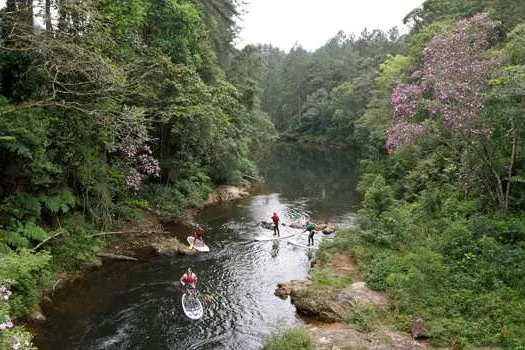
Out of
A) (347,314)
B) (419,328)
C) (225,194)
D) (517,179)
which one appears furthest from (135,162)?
(517,179)

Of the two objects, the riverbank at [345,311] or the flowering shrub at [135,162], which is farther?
the flowering shrub at [135,162]

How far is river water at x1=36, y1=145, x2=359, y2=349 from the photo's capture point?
505 inches

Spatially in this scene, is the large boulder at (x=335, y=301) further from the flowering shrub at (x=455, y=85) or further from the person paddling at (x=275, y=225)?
the person paddling at (x=275, y=225)

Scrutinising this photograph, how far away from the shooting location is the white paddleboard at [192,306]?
1415cm

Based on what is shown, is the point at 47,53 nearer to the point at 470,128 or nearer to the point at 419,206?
the point at 470,128

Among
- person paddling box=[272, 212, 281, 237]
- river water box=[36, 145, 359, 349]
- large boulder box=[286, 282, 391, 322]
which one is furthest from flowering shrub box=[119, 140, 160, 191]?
large boulder box=[286, 282, 391, 322]

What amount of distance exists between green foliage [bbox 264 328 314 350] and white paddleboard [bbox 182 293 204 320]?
2.82 meters

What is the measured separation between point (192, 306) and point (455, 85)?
11.8 m

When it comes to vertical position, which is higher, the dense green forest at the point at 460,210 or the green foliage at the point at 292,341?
the dense green forest at the point at 460,210

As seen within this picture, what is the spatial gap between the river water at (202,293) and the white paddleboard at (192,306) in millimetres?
223

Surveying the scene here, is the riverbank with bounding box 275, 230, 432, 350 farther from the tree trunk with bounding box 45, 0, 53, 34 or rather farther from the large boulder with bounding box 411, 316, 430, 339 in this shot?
the tree trunk with bounding box 45, 0, 53, 34

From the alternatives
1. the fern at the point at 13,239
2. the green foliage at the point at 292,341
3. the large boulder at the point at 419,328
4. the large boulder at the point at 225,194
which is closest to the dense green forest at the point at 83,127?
the fern at the point at 13,239

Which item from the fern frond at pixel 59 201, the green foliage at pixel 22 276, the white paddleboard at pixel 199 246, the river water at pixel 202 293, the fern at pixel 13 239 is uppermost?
the fern frond at pixel 59 201

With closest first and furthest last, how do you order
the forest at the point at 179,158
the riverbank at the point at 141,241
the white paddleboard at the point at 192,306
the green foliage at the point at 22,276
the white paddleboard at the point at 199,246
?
the green foliage at the point at 22,276 < the forest at the point at 179,158 < the white paddleboard at the point at 192,306 < the riverbank at the point at 141,241 < the white paddleboard at the point at 199,246
